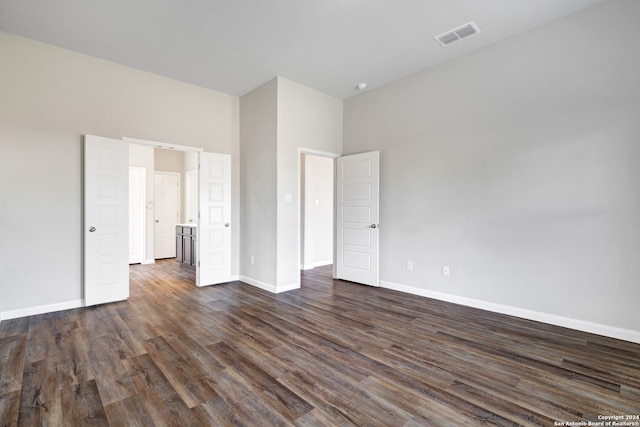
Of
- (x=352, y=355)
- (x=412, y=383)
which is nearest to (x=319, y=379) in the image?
(x=352, y=355)

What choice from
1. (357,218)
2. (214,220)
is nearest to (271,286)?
(214,220)

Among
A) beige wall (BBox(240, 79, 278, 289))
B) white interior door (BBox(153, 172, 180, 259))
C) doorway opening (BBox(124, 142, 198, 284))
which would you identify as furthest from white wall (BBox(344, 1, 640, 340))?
white interior door (BBox(153, 172, 180, 259))

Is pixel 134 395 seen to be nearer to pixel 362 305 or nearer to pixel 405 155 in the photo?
pixel 362 305

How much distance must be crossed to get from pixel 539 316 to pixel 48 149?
605 centimetres

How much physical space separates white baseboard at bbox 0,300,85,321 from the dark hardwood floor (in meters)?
0.14

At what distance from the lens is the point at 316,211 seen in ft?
21.2

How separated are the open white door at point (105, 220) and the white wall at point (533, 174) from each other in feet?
13.0

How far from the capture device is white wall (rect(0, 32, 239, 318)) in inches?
130

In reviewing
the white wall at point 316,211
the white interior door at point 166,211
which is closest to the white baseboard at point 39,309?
the white interior door at point 166,211

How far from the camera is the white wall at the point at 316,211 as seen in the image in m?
6.22

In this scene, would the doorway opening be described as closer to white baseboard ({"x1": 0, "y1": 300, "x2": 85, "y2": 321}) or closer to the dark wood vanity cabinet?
the dark wood vanity cabinet

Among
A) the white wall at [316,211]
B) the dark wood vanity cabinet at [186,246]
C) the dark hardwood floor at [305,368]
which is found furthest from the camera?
the white wall at [316,211]

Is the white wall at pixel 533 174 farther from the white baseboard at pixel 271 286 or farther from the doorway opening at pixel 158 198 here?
the doorway opening at pixel 158 198

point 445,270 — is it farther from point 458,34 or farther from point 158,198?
point 158,198
